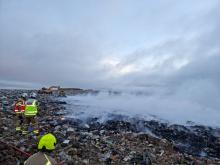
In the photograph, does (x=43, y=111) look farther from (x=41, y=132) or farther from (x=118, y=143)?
(x=118, y=143)

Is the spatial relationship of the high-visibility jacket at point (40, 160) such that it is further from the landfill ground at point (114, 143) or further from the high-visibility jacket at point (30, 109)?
the high-visibility jacket at point (30, 109)

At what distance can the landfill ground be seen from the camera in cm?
965

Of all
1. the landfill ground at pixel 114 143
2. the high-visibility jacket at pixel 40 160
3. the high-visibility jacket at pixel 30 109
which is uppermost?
the high-visibility jacket at pixel 30 109

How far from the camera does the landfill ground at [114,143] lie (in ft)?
31.7

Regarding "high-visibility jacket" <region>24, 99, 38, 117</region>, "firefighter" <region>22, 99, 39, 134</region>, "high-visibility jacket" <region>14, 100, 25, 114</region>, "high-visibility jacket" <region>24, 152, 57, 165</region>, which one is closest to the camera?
"high-visibility jacket" <region>24, 152, 57, 165</region>

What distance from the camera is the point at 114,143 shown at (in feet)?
37.4

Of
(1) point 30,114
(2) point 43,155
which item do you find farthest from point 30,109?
(2) point 43,155

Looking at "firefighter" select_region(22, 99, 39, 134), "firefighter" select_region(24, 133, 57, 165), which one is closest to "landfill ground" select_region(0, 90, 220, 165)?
"firefighter" select_region(22, 99, 39, 134)

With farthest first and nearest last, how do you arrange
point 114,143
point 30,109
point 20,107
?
1. point 20,107
2. point 30,109
3. point 114,143

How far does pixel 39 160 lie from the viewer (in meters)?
4.58

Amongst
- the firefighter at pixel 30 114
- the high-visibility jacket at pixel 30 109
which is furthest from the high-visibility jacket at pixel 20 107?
the high-visibility jacket at pixel 30 109

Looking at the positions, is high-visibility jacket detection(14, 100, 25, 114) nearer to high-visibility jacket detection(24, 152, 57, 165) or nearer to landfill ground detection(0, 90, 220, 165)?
landfill ground detection(0, 90, 220, 165)

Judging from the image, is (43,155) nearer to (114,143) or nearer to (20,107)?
(114,143)

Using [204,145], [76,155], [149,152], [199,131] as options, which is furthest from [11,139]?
[199,131]
